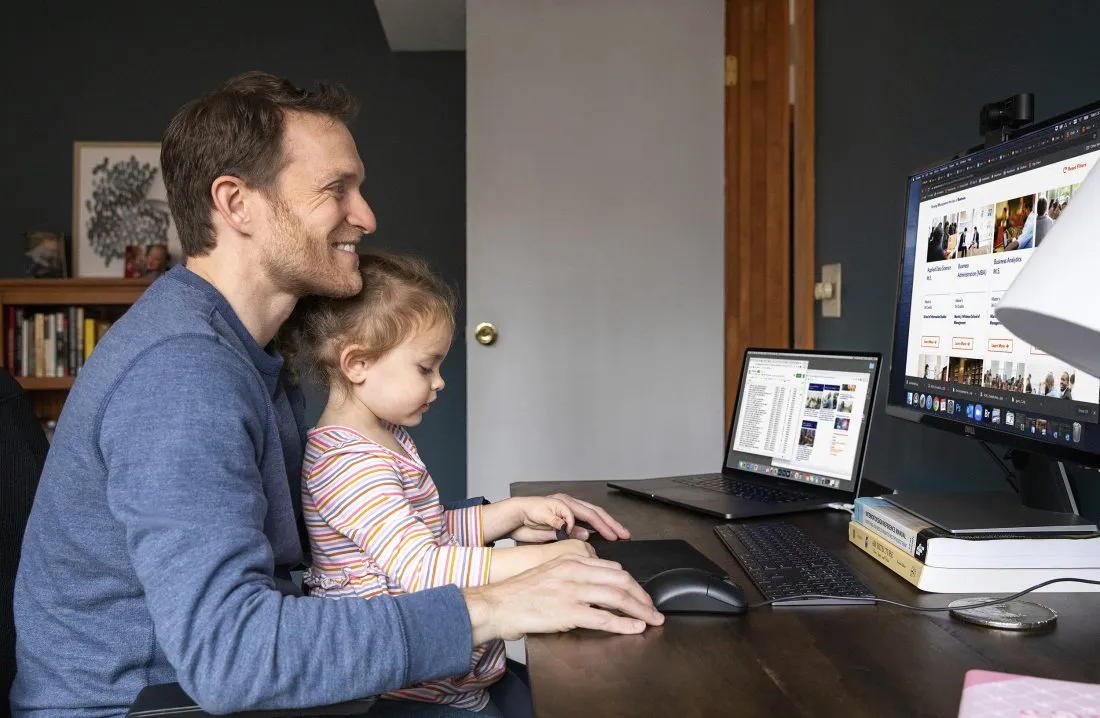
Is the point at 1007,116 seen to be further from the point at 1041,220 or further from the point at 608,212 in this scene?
the point at 608,212

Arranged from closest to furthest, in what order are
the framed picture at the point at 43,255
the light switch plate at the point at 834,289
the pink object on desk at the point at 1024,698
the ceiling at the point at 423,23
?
the pink object on desk at the point at 1024,698 < the light switch plate at the point at 834,289 < the ceiling at the point at 423,23 < the framed picture at the point at 43,255

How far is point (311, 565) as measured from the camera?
54.5 inches

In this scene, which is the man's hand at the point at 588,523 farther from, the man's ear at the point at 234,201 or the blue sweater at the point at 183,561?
the man's ear at the point at 234,201

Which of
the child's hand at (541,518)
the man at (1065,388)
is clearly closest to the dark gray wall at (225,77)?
the child's hand at (541,518)

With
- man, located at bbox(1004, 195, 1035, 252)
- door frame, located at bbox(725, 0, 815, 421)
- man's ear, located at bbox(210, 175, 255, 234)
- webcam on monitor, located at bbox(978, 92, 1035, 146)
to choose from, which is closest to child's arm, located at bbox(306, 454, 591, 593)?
man's ear, located at bbox(210, 175, 255, 234)

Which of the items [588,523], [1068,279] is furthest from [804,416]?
[1068,279]

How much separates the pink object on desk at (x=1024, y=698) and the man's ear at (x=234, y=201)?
3.14 feet

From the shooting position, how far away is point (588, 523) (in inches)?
60.4

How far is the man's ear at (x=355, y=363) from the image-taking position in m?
1.40

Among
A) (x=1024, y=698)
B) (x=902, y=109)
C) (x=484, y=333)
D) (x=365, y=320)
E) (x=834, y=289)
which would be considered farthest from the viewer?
(x=484, y=333)

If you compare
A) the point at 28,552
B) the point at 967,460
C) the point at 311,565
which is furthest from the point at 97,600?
the point at 967,460

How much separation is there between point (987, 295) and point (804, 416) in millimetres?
584

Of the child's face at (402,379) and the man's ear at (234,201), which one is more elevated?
the man's ear at (234,201)

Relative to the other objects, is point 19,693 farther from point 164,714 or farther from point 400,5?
point 400,5
